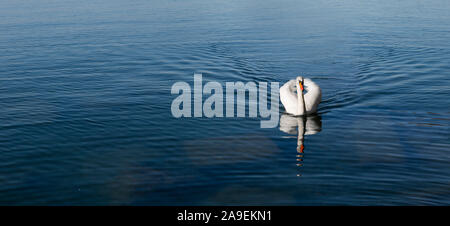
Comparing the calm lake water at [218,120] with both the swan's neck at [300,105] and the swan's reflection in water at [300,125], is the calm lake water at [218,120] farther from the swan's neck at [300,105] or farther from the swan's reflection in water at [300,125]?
the swan's neck at [300,105]

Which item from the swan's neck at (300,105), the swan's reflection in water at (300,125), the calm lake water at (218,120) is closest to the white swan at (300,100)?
the swan's neck at (300,105)

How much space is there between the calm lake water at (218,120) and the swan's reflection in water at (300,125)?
0.58 feet

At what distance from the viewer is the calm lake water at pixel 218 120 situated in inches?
507

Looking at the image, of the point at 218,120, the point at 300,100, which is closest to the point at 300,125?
the point at 300,100

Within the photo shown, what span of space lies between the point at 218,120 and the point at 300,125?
301 cm

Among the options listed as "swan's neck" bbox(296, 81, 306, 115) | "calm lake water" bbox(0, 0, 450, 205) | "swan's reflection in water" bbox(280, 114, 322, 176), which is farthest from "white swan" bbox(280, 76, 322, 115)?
"calm lake water" bbox(0, 0, 450, 205)

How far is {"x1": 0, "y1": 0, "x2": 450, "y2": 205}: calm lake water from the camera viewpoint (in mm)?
12875

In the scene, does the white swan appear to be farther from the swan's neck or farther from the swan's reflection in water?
the swan's reflection in water

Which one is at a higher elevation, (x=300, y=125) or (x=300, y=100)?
(x=300, y=100)

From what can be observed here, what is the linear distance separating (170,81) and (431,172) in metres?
13.4

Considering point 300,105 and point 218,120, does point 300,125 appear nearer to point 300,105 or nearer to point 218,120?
point 300,105

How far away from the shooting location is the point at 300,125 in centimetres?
1778
